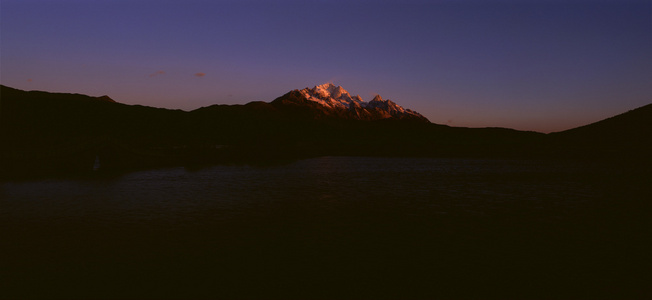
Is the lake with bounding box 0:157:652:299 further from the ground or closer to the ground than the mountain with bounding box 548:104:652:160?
closer to the ground

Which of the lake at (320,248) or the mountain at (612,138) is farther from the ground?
the mountain at (612,138)

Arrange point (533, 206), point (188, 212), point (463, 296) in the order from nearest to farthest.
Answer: point (463, 296) → point (188, 212) → point (533, 206)

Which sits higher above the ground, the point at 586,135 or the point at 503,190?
the point at 586,135

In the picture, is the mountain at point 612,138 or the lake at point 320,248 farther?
the mountain at point 612,138

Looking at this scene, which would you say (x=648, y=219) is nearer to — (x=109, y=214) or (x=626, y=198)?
(x=626, y=198)

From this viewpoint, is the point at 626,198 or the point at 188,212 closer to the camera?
the point at 188,212

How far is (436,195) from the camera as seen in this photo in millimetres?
30656

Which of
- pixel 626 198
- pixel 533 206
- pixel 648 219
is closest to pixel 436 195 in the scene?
pixel 533 206

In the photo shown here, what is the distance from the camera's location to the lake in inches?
425

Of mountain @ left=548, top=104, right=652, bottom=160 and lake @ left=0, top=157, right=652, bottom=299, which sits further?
mountain @ left=548, top=104, right=652, bottom=160

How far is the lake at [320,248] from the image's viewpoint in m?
10.8

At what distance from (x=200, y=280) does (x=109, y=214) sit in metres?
14.0

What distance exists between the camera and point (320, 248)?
14750 mm

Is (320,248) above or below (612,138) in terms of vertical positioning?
below
